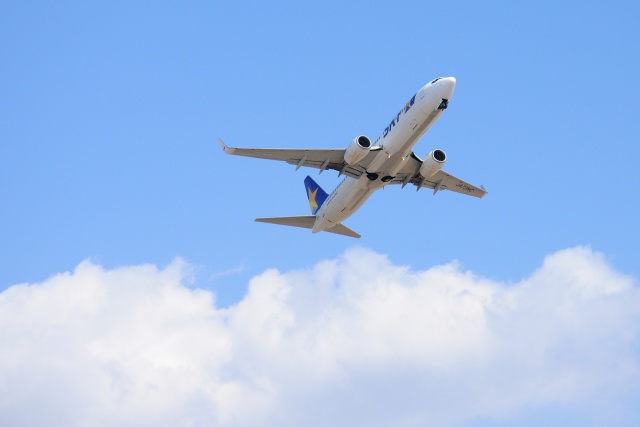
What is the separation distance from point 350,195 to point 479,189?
36.5ft

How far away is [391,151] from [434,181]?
847 cm

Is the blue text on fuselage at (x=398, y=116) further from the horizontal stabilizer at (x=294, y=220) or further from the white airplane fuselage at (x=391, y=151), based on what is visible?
the horizontal stabilizer at (x=294, y=220)

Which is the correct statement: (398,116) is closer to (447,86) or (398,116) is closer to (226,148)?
(447,86)

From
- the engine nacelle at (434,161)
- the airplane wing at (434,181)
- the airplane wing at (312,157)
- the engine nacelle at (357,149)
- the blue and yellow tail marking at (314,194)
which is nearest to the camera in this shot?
the engine nacelle at (357,149)

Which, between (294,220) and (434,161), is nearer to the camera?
(434,161)

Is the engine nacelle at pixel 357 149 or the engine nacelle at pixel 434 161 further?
the engine nacelle at pixel 434 161

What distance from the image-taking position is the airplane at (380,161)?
60.8 meters

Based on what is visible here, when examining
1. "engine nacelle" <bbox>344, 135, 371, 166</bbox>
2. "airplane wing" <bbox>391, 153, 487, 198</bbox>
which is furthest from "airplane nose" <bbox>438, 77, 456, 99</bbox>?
"airplane wing" <bbox>391, 153, 487, 198</bbox>

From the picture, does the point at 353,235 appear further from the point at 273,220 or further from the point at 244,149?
the point at 244,149

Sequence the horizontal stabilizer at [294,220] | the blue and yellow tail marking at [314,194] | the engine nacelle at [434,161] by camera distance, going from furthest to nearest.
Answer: the blue and yellow tail marking at [314,194], the horizontal stabilizer at [294,220], the engine nacelle at [434,161]

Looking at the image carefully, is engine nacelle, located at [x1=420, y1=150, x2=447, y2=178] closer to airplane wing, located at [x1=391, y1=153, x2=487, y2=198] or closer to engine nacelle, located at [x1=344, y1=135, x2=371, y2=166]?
airplane wing, located at [x1=391, y1=153, x2=487, y2=198]

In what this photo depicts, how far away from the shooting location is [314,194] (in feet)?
→ 250

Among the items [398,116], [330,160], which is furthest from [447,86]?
[330,160]

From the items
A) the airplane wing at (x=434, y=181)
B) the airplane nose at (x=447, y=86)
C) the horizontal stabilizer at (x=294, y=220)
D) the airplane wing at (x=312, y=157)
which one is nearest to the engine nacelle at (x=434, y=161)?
the airplane wing at (x=434, y=181)
